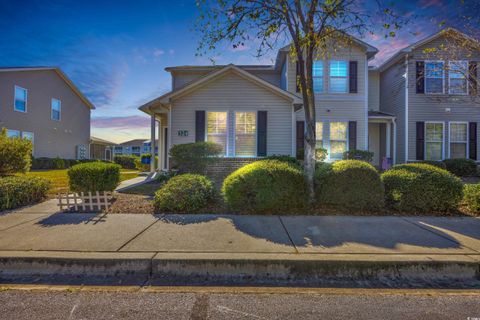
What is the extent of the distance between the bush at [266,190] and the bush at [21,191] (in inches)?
213

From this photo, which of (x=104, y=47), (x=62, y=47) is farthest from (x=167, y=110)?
(x=62, y=47)

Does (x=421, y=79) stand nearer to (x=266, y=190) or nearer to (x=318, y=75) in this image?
(x=318, y=75)

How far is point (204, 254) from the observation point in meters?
3.23

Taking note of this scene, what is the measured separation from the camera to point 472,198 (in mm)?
5656

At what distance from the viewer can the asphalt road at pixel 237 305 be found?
7.41 ft

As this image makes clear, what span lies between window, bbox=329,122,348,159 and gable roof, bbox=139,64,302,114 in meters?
3.53

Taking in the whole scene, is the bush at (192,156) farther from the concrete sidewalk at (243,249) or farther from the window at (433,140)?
the window at (433,140)

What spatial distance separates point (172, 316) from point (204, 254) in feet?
3.38

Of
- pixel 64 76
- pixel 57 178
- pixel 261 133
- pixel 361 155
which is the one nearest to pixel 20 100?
pixel 64 76

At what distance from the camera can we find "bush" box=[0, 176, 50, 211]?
564 centimetres

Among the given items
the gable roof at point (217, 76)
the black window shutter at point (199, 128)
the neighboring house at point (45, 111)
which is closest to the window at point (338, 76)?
the gable roof at point (217, 76)

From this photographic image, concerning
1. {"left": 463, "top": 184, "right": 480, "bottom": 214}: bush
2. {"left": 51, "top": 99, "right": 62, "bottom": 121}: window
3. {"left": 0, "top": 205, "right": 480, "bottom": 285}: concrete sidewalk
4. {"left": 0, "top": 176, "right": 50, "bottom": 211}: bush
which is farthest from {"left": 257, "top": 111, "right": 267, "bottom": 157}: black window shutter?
{"left": 51, "top": 99, "right": 62, "bottom": 121}: window

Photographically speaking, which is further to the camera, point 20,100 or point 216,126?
point 20,100

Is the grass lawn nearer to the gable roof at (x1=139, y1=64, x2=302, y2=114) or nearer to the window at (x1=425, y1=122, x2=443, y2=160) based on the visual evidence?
the gable roof at (x1=139, y1=64, x2=302, y2=114)
